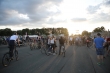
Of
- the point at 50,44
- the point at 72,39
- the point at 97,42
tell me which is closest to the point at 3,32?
the point at 72,39

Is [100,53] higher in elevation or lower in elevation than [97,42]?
lower

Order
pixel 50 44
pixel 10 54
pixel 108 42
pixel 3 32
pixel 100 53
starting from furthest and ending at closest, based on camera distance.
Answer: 1. pixel 3 32
2. pixel 50 44
3. pixel 108 42
4. pixel 10 54
5. pixel 100 53

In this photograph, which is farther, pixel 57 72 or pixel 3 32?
pixel 3 32

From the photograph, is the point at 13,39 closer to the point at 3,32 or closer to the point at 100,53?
the point at 100,53

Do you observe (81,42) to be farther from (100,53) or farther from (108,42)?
(100,53)

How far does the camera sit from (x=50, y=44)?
13773 mm

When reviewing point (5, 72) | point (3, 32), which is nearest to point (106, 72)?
point (5, 72)

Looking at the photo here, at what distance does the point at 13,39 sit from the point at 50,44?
5.42m

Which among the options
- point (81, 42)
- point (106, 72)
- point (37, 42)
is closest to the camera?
point (106, 72)

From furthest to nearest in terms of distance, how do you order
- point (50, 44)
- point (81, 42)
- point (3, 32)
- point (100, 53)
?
1. point (3, 32)
2. point (81, 42)
3. point (50, 44)
4. point (100, 53)

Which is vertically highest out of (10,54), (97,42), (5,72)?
(97,42)

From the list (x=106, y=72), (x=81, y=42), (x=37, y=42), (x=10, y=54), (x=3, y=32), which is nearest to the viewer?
(x=106, y=72)

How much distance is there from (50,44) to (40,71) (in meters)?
7.19

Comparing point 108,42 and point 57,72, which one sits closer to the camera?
point 57,72
